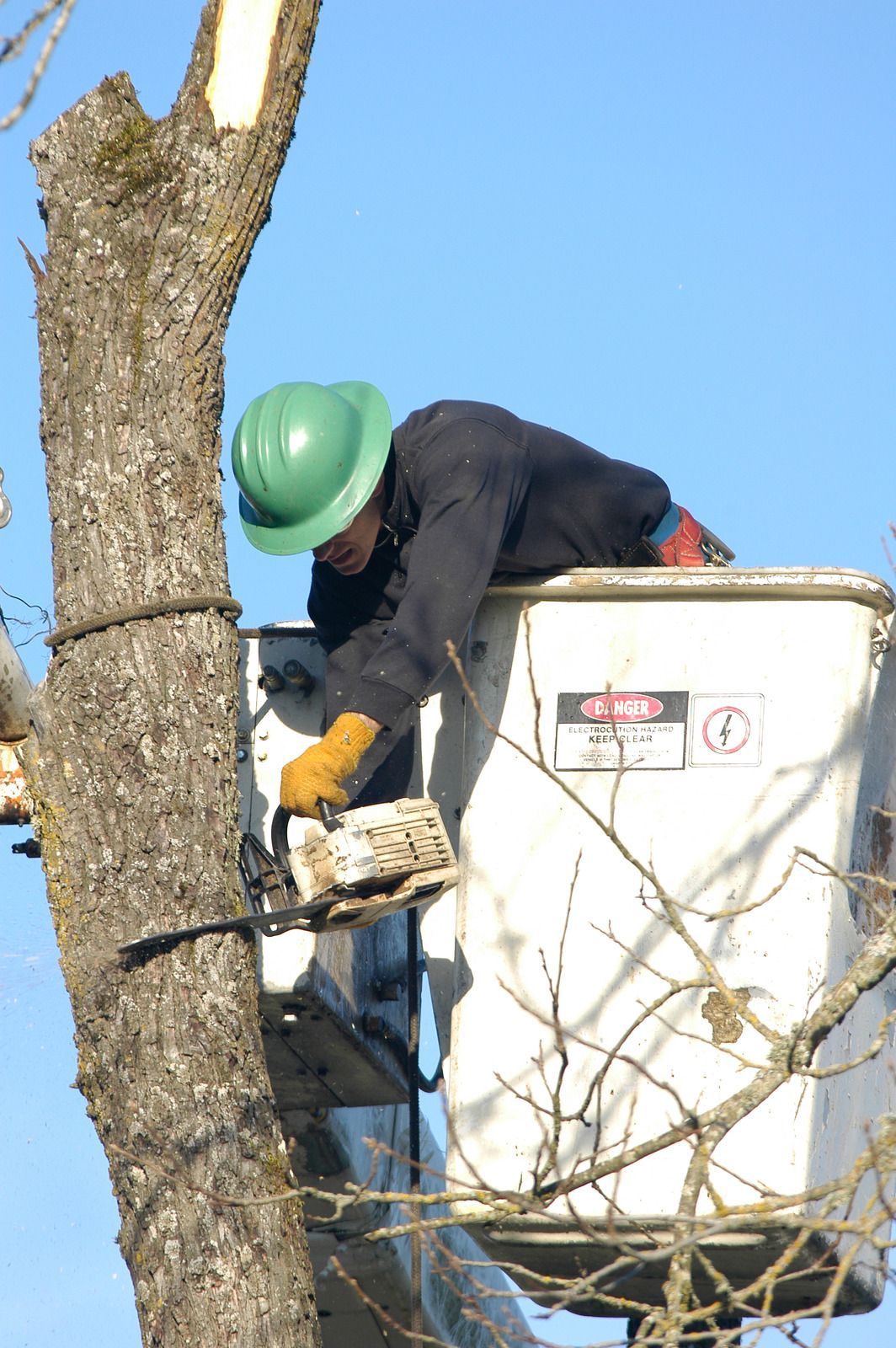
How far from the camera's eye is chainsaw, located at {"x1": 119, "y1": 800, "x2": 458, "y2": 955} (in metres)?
3.25

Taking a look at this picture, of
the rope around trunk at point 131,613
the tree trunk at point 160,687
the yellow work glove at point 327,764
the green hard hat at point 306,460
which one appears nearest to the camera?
the tree trunk at point 160,687

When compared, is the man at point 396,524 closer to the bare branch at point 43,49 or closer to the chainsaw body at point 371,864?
the chainsaw body at point 371,864

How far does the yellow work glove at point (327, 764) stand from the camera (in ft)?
11.0

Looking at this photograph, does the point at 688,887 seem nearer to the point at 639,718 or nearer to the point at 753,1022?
the point at 639,718

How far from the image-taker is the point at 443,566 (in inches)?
134

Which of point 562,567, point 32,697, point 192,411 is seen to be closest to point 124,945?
point 32,697

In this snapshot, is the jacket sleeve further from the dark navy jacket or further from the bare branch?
the bare branch

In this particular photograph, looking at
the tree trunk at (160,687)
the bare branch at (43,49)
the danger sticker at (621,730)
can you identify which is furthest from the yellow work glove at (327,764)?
the bare branch at (43,49)

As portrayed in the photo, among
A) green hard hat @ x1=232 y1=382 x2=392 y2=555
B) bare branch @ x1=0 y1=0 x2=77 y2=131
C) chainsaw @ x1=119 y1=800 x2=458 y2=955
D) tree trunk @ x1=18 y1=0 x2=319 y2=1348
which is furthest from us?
green hard hat @ x1=232 y1=382 x2=392 y2=555

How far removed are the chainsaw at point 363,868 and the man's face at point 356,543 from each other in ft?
2.11

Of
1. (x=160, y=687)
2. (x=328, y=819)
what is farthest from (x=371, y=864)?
(x=160, y=687)

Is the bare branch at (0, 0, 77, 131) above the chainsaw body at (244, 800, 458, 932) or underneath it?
above

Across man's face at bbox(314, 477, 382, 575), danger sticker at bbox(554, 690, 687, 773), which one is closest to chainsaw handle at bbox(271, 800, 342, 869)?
danger sticker at bbox(554, 690, 687, 773)

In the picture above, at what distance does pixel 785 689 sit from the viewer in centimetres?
330
